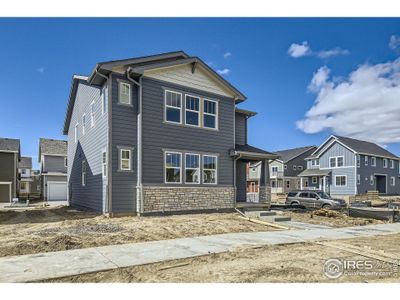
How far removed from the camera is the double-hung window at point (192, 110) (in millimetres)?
16156

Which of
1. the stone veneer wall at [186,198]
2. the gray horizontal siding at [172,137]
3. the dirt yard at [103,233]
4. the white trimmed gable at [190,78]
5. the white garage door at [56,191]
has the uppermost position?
the white trimmed gable at [190,78]

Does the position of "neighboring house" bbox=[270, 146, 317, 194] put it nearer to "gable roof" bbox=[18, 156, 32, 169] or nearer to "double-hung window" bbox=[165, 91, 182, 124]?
"double-hung window" bbox=[165, 91, 182, 124]

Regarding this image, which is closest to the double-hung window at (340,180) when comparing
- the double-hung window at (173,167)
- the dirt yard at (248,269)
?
the double-hung window at (173,167)

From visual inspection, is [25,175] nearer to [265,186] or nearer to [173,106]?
[173,106]

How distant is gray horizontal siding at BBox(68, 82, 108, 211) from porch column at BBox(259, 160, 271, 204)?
9685mm

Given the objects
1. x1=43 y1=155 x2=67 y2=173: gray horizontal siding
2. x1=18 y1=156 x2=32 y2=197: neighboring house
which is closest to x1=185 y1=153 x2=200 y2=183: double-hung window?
x1=43 y1=155 x2=67 y2=173: gray horizontal siding

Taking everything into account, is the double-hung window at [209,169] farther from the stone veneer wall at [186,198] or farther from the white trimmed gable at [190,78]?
the white trimmed gable at [190,78]

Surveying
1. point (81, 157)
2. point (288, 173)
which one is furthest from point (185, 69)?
point (288, 173)

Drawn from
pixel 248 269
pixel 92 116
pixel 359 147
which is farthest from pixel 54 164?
pixel 359 147

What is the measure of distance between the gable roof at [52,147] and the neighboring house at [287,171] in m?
31.3

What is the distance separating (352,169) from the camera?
38594 mm

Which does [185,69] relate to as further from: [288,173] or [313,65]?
[288,173]

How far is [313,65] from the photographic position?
15438mm

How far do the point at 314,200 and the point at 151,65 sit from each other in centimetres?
1430
